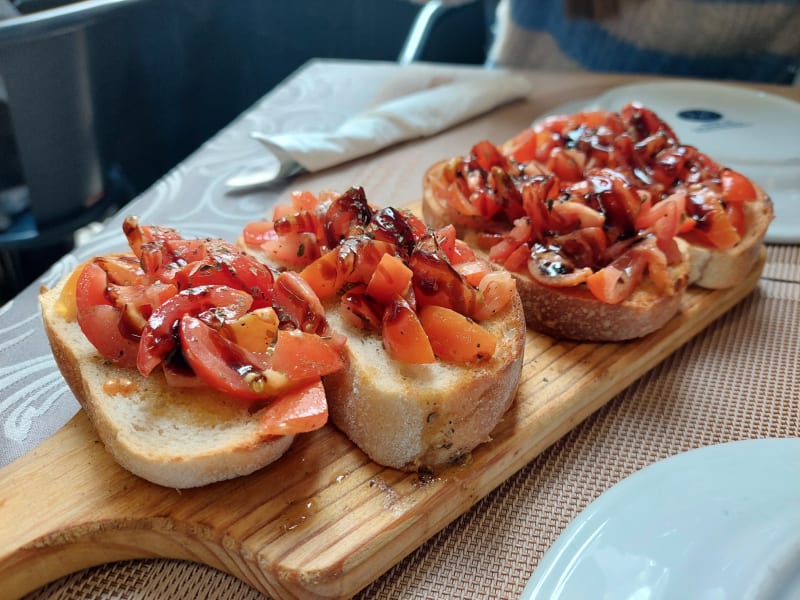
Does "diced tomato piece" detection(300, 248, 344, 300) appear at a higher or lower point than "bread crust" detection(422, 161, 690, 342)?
higher

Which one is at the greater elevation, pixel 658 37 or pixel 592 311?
pixel 658 37

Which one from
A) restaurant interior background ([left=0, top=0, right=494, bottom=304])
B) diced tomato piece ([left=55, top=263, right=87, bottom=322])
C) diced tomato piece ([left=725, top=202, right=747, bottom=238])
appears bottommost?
restaurant interior background ([left=0, top=0, right=494, bottom=304])

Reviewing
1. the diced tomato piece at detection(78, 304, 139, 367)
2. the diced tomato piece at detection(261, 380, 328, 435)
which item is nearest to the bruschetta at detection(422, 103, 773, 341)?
the diced tomato piece at detection(261, 380, 328, 435)

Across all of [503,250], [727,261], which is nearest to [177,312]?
[503,250]

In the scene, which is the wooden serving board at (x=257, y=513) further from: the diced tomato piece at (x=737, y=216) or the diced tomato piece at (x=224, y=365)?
the diced tomato piece at (x=737, y=216)

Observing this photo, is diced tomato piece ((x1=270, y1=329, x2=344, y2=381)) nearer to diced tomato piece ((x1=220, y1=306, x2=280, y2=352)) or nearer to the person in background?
diced tomato piece ((x1=220, y1=306, x2=280, y2=352))

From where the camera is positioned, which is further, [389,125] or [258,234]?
[389,125]

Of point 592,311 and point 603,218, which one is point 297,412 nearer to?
point 592,311
